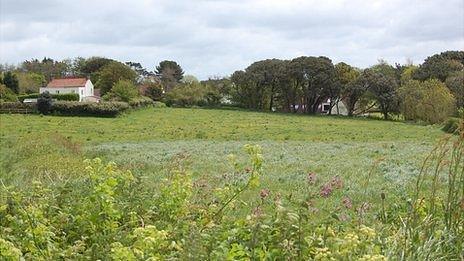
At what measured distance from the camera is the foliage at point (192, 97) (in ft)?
257

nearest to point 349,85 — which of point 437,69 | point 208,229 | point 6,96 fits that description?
point 437,69

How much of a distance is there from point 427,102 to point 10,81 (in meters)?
60.3

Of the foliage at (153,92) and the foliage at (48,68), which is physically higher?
the foliage at (48,68)

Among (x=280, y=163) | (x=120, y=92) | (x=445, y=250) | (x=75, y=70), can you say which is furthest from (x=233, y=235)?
(x=75, y=70)

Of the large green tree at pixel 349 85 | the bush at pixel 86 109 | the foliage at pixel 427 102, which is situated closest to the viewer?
the bush at pixel 86 109

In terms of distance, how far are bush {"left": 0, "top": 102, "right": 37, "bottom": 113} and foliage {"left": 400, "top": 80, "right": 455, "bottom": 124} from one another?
129 feet

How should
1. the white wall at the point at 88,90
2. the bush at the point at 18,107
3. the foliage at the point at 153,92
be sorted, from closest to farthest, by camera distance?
1. the bush at the point at 18,107
2. the foliage at the point at 153,92
3. the white wall at the point at 88,90

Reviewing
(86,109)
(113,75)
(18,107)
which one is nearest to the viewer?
(86,109)

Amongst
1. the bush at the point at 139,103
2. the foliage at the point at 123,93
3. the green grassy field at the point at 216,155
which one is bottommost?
the green grassy field at the point at 216,155

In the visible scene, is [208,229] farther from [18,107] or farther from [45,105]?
[18,107]

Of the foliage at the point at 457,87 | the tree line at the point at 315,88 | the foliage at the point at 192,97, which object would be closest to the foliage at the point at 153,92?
the tree line at the point at 315,88

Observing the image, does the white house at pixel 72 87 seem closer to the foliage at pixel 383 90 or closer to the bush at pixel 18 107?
the bush at pixel 18 107

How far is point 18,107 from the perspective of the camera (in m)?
55.1

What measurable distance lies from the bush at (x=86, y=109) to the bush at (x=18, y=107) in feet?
9.27
